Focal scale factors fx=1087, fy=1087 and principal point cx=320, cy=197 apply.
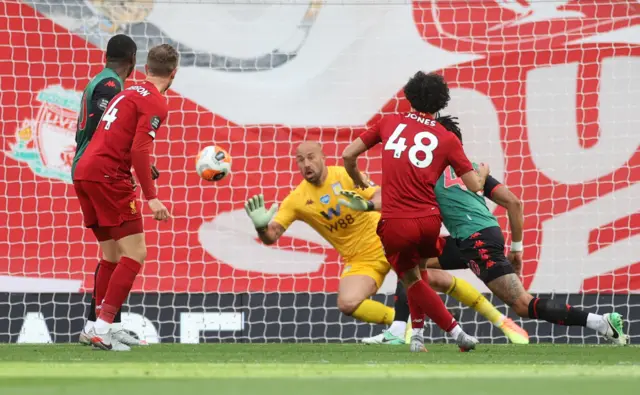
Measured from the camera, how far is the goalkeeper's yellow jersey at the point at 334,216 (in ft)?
26.2

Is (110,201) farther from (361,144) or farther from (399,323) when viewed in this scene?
(399,323)

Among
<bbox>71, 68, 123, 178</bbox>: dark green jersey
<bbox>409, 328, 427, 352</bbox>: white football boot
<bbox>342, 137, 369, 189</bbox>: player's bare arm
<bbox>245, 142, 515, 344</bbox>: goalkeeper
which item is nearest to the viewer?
<bbox>342, 137, 369, 189</bbox>: player's bare arm

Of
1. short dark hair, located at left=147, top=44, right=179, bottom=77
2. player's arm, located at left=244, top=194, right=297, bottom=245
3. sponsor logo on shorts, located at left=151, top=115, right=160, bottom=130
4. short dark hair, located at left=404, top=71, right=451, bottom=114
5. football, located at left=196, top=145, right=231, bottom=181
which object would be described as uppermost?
short dark hair, located at left=147, top=44, right=179, bottom=77

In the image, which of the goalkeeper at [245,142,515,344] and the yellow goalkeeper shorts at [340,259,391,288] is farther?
the yellow goalkeeper shorts at [340,259,391,288]

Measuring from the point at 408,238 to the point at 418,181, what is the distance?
0.34m

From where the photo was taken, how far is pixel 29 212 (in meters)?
9.16

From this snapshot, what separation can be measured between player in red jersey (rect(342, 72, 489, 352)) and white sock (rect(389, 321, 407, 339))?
1.45 metres

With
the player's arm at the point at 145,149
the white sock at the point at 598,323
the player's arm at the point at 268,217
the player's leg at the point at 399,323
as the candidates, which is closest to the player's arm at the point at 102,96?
the player's arm at the point at 145,149

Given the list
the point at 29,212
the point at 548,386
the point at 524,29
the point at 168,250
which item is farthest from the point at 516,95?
the point at 548,386

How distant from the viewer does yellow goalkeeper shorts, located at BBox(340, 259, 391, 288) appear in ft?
26.2

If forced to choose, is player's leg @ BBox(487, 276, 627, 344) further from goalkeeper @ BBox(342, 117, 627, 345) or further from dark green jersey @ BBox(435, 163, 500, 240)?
dark green jersey @ BBox(435, 163, 500, 240)

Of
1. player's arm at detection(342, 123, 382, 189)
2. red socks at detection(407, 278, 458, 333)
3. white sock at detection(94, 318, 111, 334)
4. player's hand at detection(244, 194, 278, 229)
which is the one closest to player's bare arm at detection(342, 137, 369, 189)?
player's arm at detection(342, 123, 382, 189)

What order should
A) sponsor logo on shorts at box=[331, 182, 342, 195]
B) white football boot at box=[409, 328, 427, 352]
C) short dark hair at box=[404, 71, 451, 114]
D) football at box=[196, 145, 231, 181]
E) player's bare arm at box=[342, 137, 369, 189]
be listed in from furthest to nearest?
sponsor logo on shorts at box=[331, 182, 342, 195] < football at box=[196, 145, 231, 181] < white football boot at box=[409, 328, 427, 352] < player's bare arm at box=[342, 137, 369, 189] < short dark hair at box=[404, 71, 451, 114]

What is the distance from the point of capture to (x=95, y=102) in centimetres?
667
